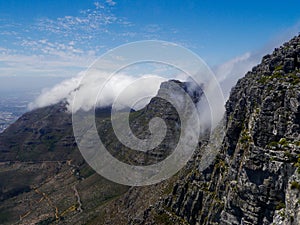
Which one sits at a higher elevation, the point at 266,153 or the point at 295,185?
the point at 266,153

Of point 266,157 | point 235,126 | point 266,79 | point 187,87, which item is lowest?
point 266,157

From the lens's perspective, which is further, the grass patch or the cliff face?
the cliff face

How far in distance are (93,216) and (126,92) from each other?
165086mm

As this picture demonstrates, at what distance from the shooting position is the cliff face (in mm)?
51406

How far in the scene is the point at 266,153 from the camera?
188 feet

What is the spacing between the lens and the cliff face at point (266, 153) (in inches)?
2024

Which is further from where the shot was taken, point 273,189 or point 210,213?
point 210,213

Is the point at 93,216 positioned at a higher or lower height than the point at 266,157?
lower

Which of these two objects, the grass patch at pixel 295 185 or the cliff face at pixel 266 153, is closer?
the grass patch at pixel 295 185

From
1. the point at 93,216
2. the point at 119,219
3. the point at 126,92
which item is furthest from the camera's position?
the point at 93,216

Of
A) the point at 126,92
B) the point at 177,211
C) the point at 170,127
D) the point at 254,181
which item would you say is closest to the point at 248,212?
the point at 254,181

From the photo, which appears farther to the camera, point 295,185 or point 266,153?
point 266,153

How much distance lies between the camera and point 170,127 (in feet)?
595

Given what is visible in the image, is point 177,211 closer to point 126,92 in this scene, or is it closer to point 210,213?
point 210,213
